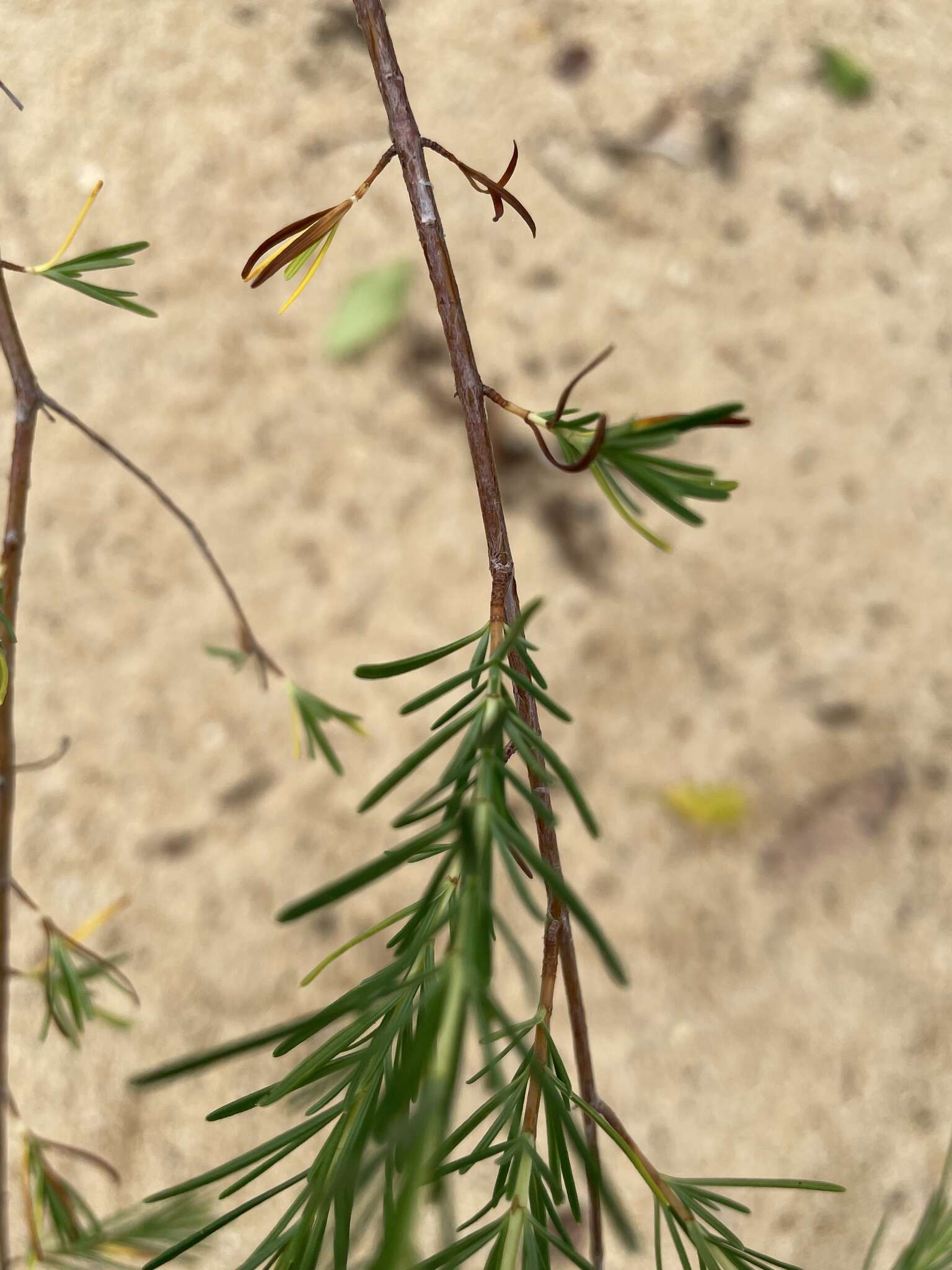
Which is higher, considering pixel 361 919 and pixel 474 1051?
pixel 361 919

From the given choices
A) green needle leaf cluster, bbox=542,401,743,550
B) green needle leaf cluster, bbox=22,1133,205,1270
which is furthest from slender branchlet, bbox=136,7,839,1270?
green needle leaf cluster, bbox=22,1133,205,1270

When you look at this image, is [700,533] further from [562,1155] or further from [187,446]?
[562,1155]

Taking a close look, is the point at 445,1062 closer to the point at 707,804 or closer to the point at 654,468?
the point at 654,468

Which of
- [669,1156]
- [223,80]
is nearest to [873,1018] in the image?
[669,1156]

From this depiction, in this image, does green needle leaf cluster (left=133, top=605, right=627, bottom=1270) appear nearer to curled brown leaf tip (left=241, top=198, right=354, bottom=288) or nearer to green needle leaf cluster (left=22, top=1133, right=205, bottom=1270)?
curled brown leaf tip (left=241, top=198, right=354, bottom=288)

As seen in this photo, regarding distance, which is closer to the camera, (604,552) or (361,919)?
(361,919)

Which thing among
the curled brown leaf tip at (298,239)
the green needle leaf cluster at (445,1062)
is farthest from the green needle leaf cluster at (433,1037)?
the curled brown leaf tip at (298,239)

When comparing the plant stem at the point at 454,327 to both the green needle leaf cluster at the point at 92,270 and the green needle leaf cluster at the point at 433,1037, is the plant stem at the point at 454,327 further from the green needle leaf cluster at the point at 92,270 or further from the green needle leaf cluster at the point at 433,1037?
the green needle leaf cluster at the point at 92,270

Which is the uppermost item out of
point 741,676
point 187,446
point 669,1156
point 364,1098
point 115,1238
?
point 187,446
